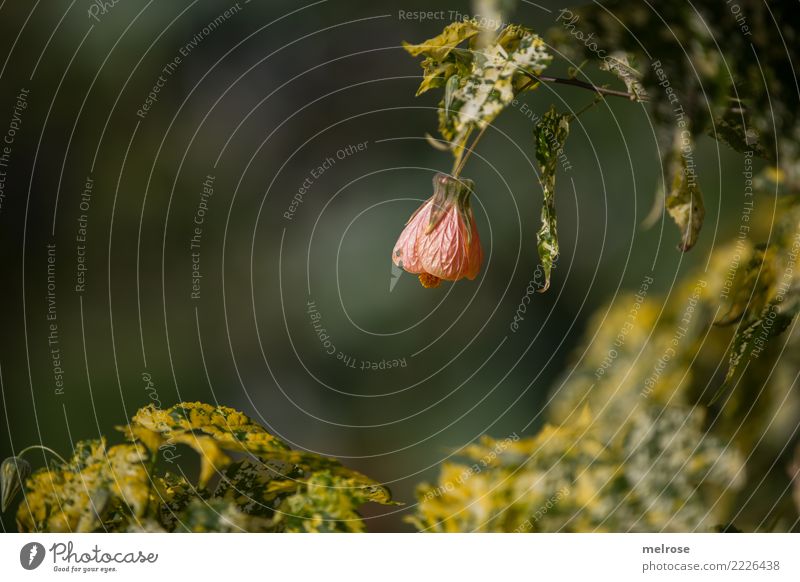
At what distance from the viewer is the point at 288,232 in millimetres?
928

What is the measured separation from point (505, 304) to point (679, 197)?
36 cm

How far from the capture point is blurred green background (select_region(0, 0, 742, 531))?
83 centimetres

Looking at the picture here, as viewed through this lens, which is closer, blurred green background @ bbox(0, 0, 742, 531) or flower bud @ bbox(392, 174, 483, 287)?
flower bud @ bbox(392, 174, 483, 287)

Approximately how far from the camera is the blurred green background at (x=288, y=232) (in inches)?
32.8

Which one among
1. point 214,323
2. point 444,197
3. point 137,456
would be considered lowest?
point 137,456

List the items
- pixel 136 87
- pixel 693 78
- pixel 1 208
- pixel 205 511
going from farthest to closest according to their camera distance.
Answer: pixel 136 87
pixel 1 208
pixel 205 511
pixel 693 78

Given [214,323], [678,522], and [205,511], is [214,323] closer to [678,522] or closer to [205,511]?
[205,511]

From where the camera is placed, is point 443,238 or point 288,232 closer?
point 443,238

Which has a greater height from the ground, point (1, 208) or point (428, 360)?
point (1, 208)

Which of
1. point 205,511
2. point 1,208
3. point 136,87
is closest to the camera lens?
point 205,511

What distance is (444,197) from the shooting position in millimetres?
641

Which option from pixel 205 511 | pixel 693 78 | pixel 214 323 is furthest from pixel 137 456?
pixel 693 78

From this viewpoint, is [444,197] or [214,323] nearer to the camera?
[444,197]

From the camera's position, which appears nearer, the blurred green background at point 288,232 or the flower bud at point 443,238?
the flower bud at point 443,238
